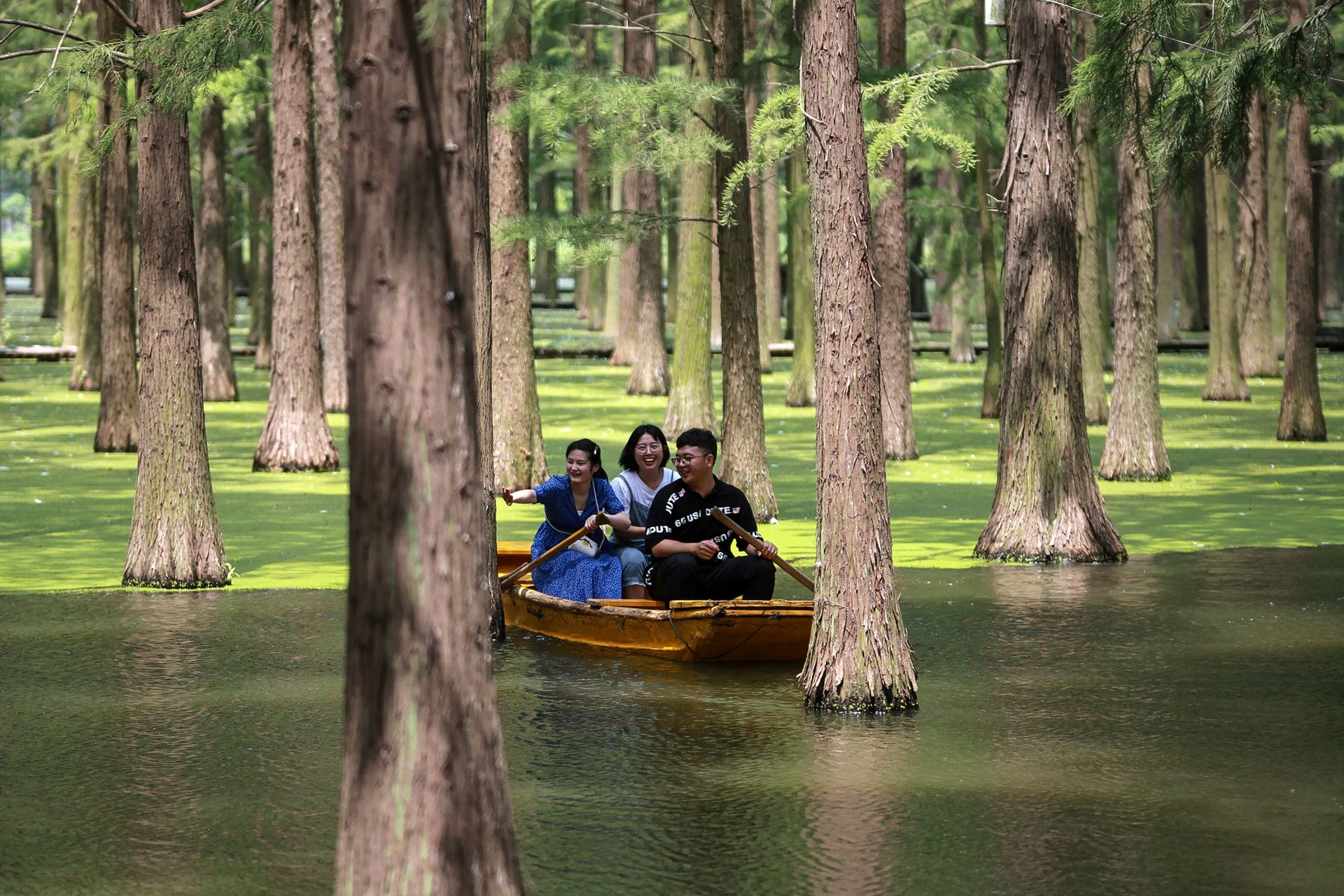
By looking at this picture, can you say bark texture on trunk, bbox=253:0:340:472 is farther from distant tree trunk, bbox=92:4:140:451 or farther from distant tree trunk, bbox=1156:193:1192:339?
distant tree trunk, bbox=1156:193:1192:339

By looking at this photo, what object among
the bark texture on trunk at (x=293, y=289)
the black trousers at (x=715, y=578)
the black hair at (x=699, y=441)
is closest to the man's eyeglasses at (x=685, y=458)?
the black hair at (x=699, y=441)

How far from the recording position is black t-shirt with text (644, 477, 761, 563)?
11.3 m

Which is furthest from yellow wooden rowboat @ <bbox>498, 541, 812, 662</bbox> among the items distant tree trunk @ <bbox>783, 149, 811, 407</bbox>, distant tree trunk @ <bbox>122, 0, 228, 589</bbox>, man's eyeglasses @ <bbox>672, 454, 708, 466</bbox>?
distant tree trunk @ <bbox>783, 149, 811, 407</bbox>

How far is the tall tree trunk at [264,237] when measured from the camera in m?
38.4

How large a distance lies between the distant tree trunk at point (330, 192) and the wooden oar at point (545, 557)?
1312cm

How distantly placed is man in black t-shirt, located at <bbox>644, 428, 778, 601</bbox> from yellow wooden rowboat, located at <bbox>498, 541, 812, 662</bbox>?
29 cm

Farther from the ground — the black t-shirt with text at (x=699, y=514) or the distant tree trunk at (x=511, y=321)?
the distant tree trunk at (x=511, y=321)

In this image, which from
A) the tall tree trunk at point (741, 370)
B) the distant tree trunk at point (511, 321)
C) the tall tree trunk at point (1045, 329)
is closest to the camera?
the tall tree trunk at point (1045, 329)

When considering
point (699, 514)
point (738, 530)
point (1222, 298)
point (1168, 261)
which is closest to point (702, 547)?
point (699, 514)

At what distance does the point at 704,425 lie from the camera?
23516mm

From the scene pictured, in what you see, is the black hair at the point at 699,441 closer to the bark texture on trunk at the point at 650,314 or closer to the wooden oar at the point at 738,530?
the wooden oar at the point at 738,530

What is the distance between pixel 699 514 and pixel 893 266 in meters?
12.3

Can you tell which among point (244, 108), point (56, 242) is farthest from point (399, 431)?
point (56, 242)

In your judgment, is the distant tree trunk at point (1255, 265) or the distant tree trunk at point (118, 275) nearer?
the distant tree trunk at point (118, 275)
